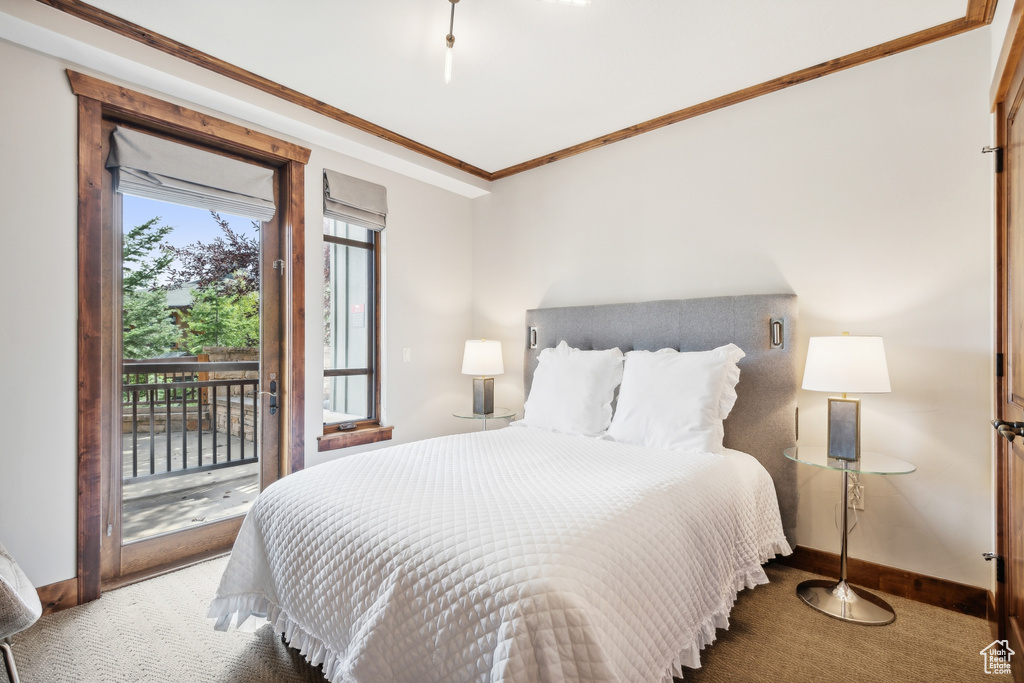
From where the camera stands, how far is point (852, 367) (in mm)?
2045

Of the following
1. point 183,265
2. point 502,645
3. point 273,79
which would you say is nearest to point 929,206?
point 502,645

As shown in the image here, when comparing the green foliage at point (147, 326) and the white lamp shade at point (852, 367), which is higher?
the green foliage at point (147, 326)

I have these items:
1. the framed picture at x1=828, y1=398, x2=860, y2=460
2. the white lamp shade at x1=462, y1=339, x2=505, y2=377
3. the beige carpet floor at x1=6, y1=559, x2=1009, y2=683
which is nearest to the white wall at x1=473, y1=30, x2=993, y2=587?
the framed picture at x1=828, y1=398, x2=860, y2=460

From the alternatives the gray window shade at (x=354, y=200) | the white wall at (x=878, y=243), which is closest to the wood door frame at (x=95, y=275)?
the gray window shade at (x=354, y=200)

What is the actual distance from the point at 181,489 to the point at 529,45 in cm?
295

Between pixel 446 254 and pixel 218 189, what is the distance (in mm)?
1696

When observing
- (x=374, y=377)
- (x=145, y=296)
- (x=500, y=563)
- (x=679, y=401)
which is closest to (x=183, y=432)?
(x=145, y=296)

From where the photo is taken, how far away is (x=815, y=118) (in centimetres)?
253

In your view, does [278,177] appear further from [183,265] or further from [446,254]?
[446,254]

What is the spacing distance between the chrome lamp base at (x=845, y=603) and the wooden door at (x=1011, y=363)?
1.22ft

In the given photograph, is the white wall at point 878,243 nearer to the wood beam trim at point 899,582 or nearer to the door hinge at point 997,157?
the wood beam trim at point 899,582

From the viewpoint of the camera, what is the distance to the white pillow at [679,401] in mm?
2328

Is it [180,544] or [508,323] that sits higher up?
[508,323]

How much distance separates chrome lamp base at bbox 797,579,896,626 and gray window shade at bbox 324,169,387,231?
329 cm
